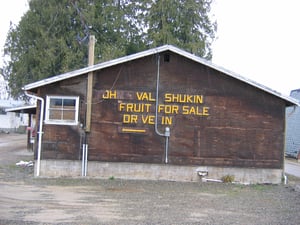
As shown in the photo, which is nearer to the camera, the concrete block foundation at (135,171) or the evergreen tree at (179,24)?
the concrete block foundation at (135,171)

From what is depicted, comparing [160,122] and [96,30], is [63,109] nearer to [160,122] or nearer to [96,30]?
[160,122]

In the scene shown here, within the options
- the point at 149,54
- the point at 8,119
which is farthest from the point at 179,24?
the point at 8,119

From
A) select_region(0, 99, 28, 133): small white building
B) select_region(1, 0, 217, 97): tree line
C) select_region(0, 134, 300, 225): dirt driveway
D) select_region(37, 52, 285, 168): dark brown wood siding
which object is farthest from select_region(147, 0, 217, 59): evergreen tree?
select_region(0, 99, 28, 133): small white building

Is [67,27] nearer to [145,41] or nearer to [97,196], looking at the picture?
[145,41]

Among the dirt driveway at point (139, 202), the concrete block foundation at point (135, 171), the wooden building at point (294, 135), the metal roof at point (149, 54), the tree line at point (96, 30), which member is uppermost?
the tree line at point (96, 30)

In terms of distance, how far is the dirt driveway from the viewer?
924 cm

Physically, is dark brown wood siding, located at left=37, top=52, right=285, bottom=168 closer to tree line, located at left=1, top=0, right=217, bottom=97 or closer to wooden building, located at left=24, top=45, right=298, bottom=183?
wooden building, located at left=24, top=45, right=298, bottom=183

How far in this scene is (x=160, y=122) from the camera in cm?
1628

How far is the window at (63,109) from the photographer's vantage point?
16.1 m

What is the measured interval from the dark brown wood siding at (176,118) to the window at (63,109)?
22 cm

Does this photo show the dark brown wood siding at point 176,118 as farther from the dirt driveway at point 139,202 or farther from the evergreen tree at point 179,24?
the evergreen tree at point 179,24

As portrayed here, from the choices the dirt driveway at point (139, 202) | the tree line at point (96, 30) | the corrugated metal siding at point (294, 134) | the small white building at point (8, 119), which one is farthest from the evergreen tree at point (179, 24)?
the small white building at point (8, 119)

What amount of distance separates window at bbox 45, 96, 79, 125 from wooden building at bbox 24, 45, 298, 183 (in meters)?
0.04

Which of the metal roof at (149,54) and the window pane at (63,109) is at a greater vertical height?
the metal roof at (149,54)
